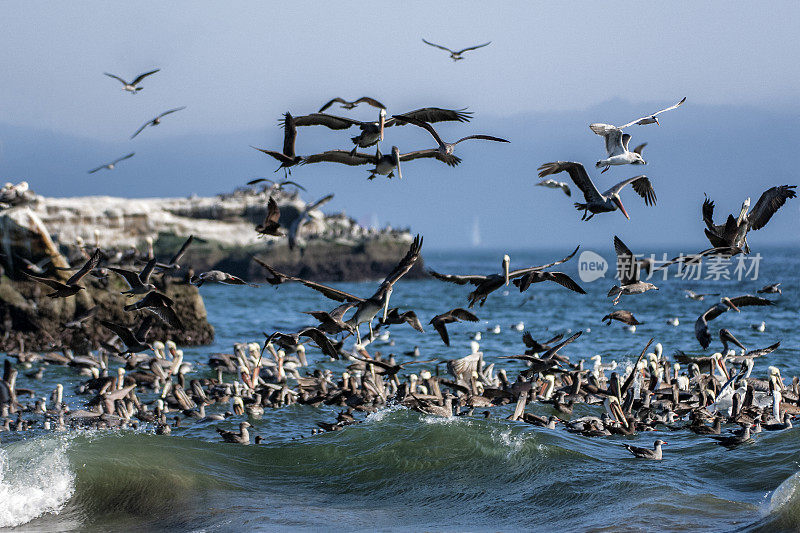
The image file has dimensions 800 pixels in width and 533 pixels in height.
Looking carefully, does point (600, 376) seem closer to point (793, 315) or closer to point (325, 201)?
point (325, 201)

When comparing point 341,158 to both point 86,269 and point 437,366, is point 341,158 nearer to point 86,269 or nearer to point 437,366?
point 86,269

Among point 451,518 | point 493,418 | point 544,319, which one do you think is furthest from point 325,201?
point 544,319

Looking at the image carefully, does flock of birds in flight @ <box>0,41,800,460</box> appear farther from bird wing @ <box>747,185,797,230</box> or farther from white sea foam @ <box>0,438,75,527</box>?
white sea foam @ <box>0,438,75,527</box>

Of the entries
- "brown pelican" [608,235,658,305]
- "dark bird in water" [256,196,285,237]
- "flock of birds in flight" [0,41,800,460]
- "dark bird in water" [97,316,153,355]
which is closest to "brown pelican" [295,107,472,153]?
"flock of birds in flight" [0,41,800,460]

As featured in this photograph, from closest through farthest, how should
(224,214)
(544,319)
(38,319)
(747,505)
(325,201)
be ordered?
(747,505) < (325,201) < (38,319) < (544,319) < (224,214)

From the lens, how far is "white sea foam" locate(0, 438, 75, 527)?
10039 millimetres

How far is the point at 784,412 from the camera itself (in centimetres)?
1264

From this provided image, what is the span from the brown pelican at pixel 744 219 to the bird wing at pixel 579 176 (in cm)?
127

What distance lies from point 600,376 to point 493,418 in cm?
408

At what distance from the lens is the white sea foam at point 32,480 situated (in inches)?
395

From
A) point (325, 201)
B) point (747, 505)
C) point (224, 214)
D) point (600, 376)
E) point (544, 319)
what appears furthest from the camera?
point (224, 214)

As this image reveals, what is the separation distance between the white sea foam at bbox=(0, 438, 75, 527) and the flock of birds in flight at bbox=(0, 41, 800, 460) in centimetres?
98

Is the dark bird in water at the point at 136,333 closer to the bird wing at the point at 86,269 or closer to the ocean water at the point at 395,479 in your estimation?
Result: the bird wing at the point at 86,269

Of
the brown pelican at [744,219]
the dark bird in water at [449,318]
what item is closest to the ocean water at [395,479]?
the dark bird in water at [449,318]
